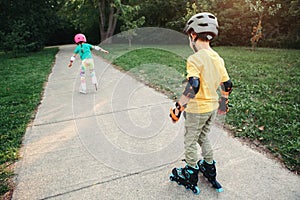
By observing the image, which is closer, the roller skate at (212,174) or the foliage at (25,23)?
the roller skate at (212,174)

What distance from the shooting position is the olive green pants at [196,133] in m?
2.18

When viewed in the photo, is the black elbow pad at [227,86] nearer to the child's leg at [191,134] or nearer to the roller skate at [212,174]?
the child's leg at [191,134]

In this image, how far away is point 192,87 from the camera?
1.95 metres

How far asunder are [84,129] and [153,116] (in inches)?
46.4

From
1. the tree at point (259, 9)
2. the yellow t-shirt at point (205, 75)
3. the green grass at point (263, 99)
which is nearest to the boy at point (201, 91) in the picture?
the yellow t-shirt at point (205, 75)

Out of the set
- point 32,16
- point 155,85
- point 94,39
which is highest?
point 32,16

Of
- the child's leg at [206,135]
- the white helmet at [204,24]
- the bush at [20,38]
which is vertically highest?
the white helmet at [204,24]

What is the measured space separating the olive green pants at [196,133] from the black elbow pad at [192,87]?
25 cm

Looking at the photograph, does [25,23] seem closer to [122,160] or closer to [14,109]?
[14,109]

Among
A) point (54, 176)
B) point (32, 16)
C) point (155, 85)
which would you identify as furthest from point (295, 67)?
point (32, 16)

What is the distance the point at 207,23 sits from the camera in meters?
2.04

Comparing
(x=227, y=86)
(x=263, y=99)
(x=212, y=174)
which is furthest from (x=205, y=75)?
(x=263, y=99)

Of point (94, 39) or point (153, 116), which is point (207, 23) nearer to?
point (153, 116)

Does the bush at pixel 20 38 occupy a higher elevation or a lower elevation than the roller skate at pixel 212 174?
lower
